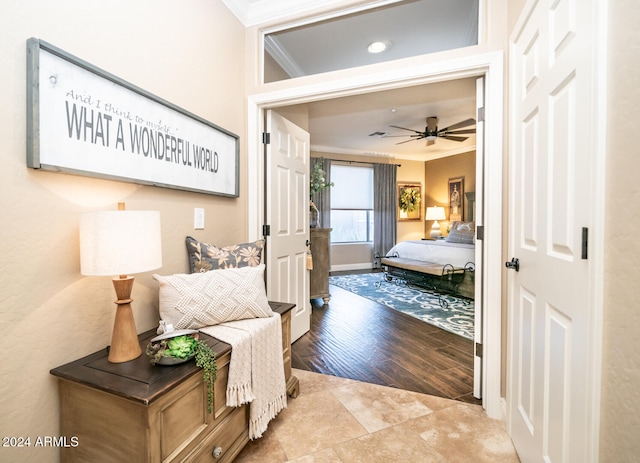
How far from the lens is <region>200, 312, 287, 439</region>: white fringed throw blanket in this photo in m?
1.38

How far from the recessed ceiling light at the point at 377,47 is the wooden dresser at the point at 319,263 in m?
2.08

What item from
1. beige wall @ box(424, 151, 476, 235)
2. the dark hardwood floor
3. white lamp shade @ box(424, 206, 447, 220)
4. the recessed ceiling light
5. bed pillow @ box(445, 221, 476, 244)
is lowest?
the dark hardwood floor

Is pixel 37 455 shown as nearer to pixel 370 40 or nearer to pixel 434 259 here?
pixel 370 40

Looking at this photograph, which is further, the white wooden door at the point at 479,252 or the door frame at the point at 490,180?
the white wooden door at the point at 479,252

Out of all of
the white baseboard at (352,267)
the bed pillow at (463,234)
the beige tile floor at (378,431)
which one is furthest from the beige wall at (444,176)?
the beige tile floor at (378,431)

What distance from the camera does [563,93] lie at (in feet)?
3.50

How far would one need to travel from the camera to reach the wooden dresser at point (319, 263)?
13.1 feet

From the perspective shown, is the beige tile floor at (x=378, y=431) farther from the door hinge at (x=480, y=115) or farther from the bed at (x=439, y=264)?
the bed at (x=439, y=264)

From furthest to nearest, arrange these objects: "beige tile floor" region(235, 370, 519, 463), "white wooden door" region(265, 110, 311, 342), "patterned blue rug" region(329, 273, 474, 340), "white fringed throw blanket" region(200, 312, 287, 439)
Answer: "patterned blue rug" region(329, 273, 474, 340) → "white wooden door" region(265, 110, 311, 342) → "beige tile floor" region(235, 370, 519, 463) → "white fringed throw blanket" region(200, 312, 287, 439)

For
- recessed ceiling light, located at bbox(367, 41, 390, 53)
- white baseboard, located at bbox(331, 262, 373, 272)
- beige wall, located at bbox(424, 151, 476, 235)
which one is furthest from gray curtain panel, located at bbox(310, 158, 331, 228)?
recessed ceiling light, located at bbox(367, 41, 390, 53)

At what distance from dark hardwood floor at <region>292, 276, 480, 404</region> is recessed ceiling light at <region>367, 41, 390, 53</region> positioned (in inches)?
112

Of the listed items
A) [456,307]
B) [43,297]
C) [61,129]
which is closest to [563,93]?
[61,129]

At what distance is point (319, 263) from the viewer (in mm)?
4059

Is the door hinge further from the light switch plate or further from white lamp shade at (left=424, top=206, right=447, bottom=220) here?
white lamp shade at (left=424, top=206, right=447, bottom=220)
